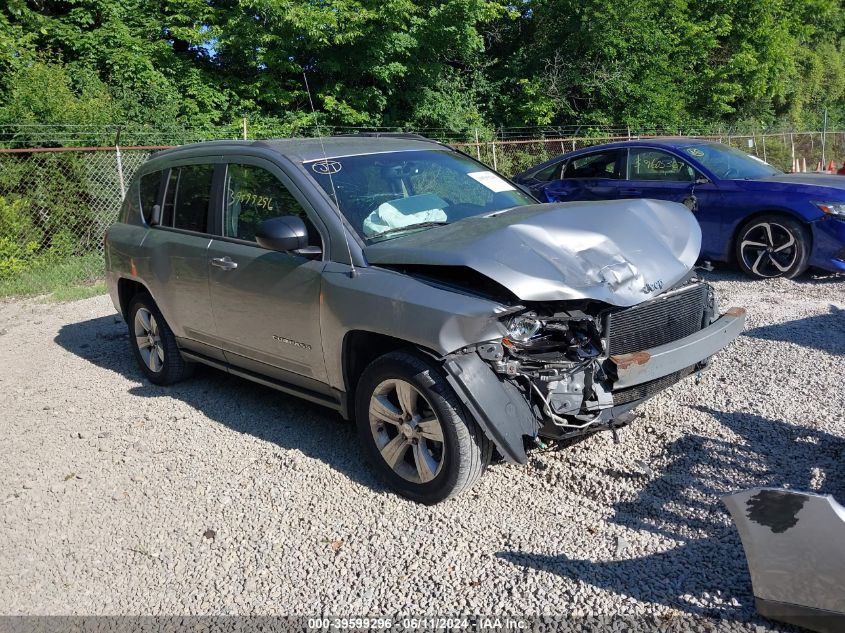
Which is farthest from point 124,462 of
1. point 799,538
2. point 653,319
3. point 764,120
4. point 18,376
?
point 764,120

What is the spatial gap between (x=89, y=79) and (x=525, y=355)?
15.0 m

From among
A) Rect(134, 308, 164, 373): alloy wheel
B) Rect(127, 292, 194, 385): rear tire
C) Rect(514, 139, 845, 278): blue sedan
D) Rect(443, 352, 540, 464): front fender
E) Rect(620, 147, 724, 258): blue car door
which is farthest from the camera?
Rect(620, 147, 724, 258): blue car door

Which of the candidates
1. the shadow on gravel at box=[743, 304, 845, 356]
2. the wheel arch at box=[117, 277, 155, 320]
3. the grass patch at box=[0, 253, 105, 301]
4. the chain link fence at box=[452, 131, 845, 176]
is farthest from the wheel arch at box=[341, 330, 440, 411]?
the chain link fence at box=[452, 131, 845, 176]

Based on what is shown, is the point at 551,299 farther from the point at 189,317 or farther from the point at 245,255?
the point at 189,317

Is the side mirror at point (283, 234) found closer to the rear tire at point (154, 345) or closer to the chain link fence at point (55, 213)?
the rear tire at point (154, 345)

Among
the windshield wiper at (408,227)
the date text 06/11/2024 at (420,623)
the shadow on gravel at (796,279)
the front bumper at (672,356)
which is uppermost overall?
the windshield wiper at (408,227)

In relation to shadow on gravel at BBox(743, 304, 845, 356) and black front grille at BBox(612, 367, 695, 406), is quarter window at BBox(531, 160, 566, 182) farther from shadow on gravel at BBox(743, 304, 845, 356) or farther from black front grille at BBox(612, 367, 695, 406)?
black front grille at BBox(612, 367, 695, 406)

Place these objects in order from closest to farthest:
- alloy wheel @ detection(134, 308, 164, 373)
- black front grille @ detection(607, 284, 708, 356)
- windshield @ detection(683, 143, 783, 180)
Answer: black front grille @ detection(607, 284, 708, 356) → alloy wheel @ detection(134, 308, 164, 373) → windshield @ detection(683, 143, 783, 180)

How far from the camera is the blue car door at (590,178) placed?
9047 mm

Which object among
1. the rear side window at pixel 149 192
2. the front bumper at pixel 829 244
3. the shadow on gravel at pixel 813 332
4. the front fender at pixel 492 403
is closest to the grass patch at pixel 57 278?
the rear side window at pixel 149 192

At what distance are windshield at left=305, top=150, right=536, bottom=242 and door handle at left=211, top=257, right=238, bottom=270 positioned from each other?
816 millimetres

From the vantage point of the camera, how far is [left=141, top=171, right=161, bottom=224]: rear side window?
18.4 feet

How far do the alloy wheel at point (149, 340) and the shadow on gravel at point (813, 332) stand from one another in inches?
194

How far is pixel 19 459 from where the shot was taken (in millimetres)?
4586
